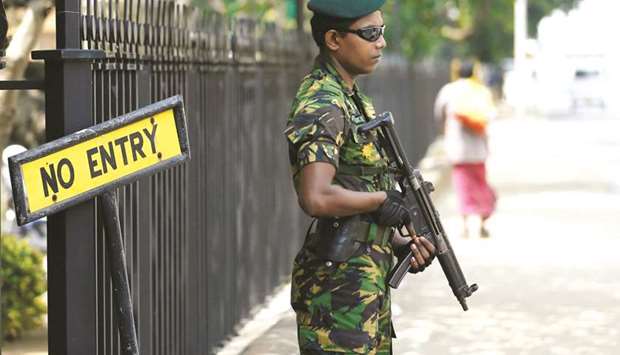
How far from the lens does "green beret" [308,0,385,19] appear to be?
15.3ft

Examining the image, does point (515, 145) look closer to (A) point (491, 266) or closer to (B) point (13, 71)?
(A) point (491, 266)

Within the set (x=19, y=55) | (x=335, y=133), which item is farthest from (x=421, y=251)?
(x=19, y=55)

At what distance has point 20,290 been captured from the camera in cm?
924

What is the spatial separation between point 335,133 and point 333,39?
391 millimetres

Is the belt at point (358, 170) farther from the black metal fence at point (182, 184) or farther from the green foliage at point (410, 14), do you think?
the green foliage at point (410, 14)

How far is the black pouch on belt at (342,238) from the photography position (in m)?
4.64

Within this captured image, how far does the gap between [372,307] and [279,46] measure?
232 inches

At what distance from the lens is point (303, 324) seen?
4.71m

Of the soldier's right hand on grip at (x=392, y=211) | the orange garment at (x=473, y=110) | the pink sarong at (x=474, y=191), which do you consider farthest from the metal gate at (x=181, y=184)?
the pink sarong at (x=474, y=191)

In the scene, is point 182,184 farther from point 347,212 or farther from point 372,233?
point 347,212

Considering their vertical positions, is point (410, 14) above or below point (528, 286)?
above

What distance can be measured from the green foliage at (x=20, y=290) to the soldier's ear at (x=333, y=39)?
4868mm

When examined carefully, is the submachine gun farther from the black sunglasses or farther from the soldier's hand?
the black sunglasses

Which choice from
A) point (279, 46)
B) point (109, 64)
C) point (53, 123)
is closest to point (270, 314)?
point (279, 46)
